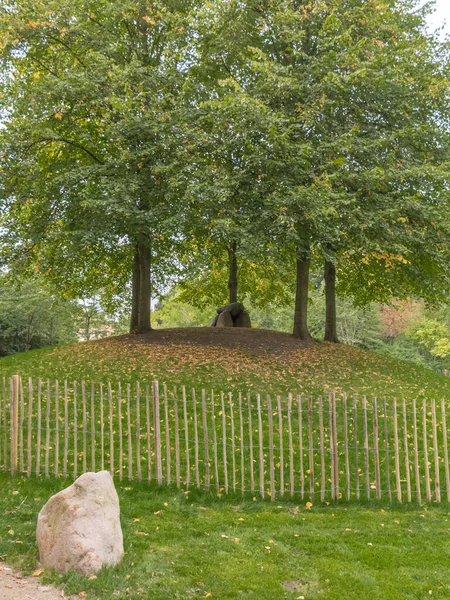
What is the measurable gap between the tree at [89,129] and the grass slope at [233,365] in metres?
2.83

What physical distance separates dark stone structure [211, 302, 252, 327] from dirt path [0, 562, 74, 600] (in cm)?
1640

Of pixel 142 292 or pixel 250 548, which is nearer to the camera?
pixel 250 548

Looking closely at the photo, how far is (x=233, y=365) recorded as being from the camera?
48.8ft

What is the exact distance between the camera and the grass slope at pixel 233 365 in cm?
1371

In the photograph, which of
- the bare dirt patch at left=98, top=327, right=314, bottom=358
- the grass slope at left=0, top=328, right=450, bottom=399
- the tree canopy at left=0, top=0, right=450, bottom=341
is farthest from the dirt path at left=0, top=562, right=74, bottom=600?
the bare dirt patch at left=98, top=327, right=314, bottom=358

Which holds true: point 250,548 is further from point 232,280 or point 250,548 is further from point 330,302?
point 232,280

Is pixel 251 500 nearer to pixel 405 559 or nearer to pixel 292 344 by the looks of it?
pixel 405 559

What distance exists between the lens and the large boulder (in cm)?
489

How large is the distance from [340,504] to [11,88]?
1653 centimetres

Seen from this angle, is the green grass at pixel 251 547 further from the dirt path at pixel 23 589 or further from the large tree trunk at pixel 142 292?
the large tree trunk at pixel 142 292

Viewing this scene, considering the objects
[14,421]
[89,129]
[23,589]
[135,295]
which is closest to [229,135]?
[89,129]

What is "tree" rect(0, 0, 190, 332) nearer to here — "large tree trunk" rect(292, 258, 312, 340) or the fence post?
"large tree trunk" rect(292, 258, 312, 340)

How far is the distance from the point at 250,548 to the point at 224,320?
51.6 ft

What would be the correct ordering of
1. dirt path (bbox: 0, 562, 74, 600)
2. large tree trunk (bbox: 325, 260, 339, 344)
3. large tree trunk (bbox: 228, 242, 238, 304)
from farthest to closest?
large tree trunk (bbox: 228, 242, 238, 304)
large tree trunk (bbox: 325, 260, 339, 344)
dirt path (bbox: 0, 562, 74, 600)
